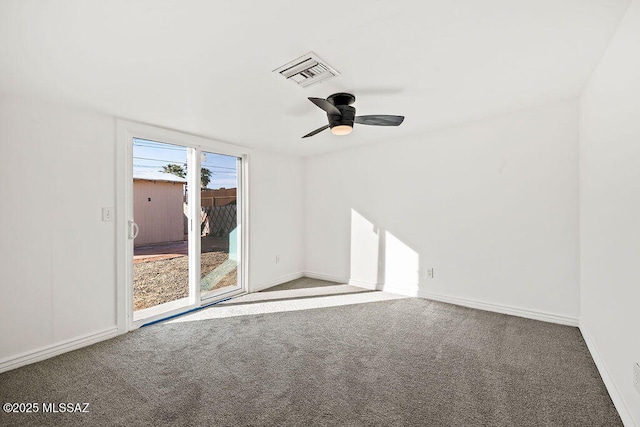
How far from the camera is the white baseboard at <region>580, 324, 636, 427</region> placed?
162cm

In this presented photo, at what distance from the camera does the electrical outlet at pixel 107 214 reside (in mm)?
2867

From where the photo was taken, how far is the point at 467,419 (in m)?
1.72

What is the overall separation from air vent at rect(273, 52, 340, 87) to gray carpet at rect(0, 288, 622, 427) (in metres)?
2.23

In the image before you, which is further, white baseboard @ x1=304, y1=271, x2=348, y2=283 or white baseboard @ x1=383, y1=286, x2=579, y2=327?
white baseboard @ x1=304, y1=271, x2=348, y2=283

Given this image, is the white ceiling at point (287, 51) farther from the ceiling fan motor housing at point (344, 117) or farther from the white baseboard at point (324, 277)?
the white baseboard at point (324, 277)

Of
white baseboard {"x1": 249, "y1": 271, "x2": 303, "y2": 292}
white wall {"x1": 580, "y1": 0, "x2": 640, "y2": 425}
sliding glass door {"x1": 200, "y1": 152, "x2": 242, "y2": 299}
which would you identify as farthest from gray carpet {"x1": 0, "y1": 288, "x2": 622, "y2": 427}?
white baseboard {"x1": 249, "y1": 271, "x2": 303, "y2": 292}

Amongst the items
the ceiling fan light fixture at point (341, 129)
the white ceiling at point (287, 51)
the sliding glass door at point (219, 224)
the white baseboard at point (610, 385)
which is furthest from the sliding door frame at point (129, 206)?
the white baseboard at point (610, 385)

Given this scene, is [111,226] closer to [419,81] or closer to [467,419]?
[419,81]

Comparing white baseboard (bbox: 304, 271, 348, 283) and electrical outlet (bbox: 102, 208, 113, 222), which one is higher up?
electrical outlet (bbox: 102, 208, 113, 222)

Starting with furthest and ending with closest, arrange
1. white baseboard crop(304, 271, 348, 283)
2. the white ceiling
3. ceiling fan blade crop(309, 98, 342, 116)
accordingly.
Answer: white baseboard crop(304, 271, 348, 283) < ceiling fan blade crop(309, 98, 342, 116) < the white ceiling

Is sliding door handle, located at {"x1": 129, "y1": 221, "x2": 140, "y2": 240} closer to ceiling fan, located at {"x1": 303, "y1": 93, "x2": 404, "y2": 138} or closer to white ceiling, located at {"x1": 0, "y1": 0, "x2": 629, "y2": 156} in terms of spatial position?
white ceiling, located at {"x1": 0, "y1": 0, "x2": 629, "y2": 156}

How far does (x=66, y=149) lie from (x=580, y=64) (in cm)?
426

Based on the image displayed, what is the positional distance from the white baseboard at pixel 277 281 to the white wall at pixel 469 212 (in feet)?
1.72

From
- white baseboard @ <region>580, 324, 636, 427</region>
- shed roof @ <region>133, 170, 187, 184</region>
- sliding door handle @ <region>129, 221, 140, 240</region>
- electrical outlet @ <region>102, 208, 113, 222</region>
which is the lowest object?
white baseboard @ <region>580, 324, 636, 427</region>
